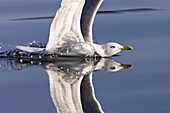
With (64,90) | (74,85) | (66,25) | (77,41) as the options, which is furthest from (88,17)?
(64,90)

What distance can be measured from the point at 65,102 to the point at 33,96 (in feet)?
1.99

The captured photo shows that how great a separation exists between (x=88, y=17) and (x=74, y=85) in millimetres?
2357

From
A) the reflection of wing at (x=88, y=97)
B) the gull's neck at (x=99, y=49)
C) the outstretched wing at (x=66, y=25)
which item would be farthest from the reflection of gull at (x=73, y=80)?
the outstretched wing at (x=66, y=25)

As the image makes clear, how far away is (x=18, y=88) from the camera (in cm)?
1295

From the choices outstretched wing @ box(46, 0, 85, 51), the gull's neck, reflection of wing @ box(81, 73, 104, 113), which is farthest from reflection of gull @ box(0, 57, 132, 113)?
outstretched wing @ box(46, 0, 85, 51)

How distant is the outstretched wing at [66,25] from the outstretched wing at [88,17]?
0.26 m

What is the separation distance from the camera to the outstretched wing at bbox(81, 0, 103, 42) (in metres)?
15.1

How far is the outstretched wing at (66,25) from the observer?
45.5 feet

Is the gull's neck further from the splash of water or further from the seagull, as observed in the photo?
the splash of water

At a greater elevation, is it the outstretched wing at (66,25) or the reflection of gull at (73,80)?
the outstretched wing at (66,25)

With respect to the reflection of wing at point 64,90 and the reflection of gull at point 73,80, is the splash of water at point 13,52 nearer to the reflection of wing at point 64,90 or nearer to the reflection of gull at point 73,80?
the reflection of gull at point 73,80

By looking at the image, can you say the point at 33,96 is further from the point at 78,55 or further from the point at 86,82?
the point at 78,55

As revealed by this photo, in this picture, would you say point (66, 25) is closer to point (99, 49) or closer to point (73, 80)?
point (99, 49)

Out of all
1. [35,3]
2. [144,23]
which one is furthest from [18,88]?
[35,3]
